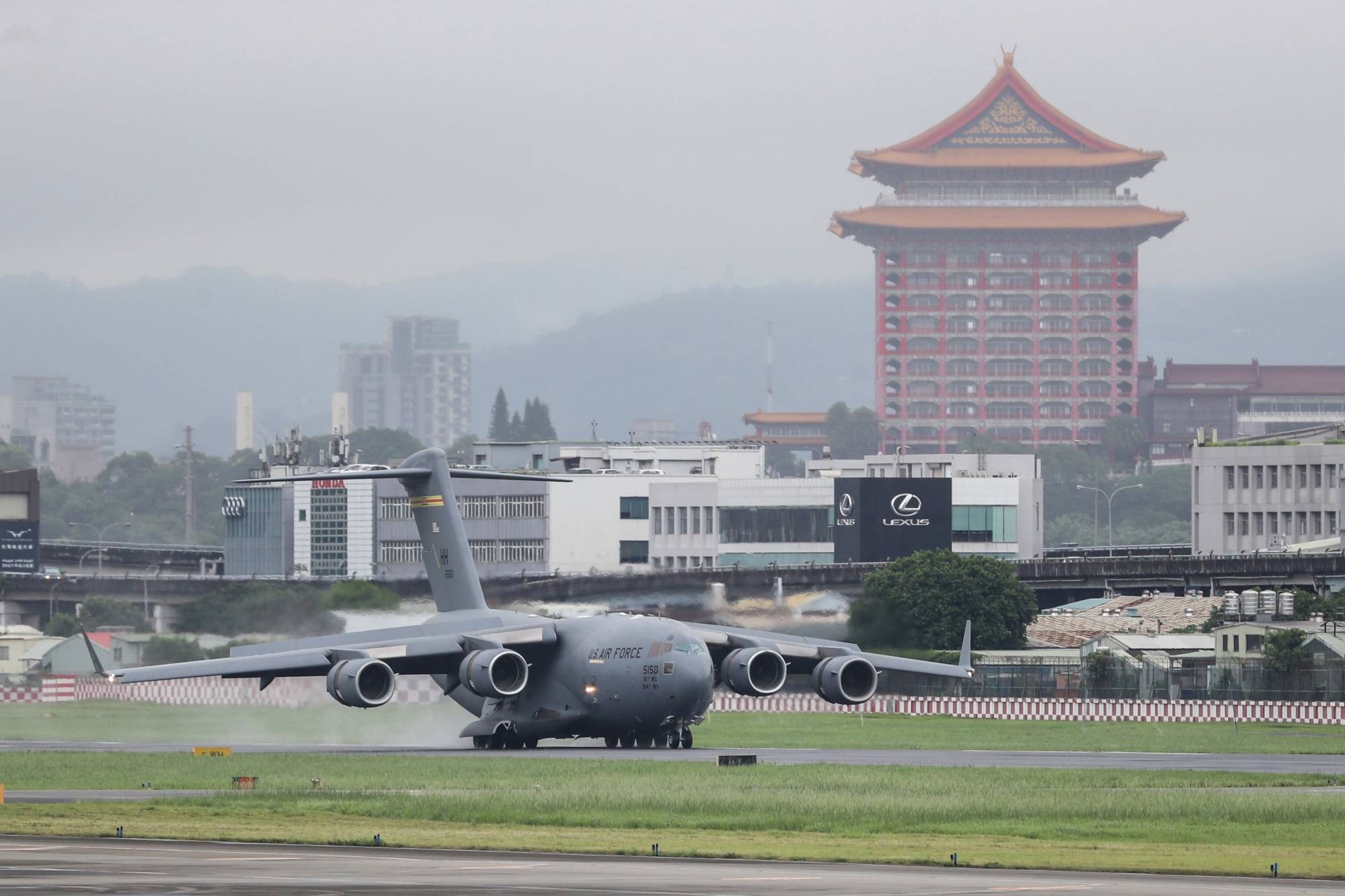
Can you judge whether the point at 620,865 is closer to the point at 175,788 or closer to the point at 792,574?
the point at 175,788

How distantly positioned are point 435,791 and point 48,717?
3691 centimetres

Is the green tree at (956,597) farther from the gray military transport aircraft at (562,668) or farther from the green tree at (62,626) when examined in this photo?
the green tree at (62,626)

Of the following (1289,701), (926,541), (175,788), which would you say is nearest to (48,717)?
(175,788)

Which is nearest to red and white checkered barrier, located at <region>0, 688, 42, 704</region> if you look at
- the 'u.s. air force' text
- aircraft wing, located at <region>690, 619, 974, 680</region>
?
aircraft wing, located at <region>690, 619, 974, 680</region>

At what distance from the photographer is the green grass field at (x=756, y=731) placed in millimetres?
60031

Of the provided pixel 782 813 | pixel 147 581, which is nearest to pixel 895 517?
pixel 147 581

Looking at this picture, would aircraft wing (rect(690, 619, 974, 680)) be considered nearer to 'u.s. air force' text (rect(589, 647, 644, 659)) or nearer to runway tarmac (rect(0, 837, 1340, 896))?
'u.s. air force' text (rect(589, 647, 644, 659))

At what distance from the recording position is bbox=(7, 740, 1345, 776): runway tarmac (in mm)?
48781

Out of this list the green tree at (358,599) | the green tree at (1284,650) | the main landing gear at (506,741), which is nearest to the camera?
the main landing gear at (506,741)

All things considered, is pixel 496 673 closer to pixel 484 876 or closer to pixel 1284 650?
pixel 484 876

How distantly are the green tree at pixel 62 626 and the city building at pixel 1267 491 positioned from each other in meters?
71.5

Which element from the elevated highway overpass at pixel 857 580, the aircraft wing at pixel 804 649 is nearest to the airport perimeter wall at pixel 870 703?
the aircraft wing at pixel 804 649

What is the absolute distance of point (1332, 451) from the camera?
15050 cm

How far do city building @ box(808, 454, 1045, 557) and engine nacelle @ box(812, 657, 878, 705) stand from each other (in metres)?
101
